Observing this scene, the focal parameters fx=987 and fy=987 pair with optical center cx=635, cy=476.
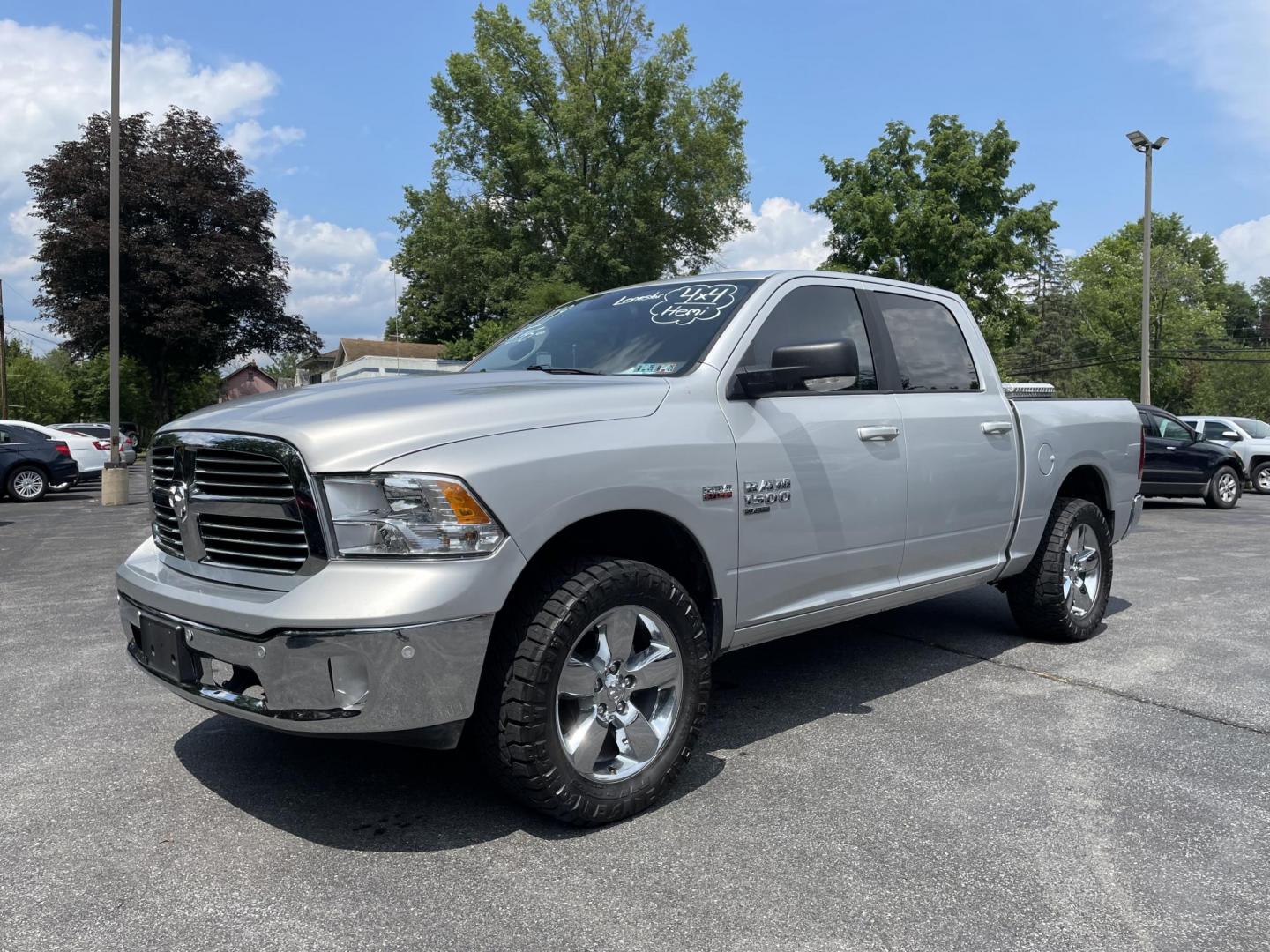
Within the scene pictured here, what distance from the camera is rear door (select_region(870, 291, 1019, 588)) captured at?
4.41 m

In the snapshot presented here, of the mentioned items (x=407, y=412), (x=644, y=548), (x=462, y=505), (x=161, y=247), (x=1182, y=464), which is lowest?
(x=1182, y=464)

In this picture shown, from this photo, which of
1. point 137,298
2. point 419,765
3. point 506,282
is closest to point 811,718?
point 419,765

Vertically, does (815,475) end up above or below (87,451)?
above

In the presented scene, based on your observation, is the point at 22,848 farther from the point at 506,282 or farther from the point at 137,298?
the point at 137,298

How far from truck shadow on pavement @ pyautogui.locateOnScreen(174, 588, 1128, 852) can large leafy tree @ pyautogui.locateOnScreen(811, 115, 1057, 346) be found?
29.0 m

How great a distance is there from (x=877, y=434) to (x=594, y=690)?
5.78ft

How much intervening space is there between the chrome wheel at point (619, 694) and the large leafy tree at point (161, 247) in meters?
37.6

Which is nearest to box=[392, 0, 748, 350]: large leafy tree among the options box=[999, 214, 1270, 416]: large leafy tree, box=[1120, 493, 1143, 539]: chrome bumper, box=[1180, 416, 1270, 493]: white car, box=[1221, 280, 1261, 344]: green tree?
box=[999, 214, 1270, 416]: large leafy tree

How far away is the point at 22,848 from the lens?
3.00m

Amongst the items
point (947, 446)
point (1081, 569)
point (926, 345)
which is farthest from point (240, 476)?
point (1081, 569)

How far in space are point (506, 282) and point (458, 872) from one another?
33.9m

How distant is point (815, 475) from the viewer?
3.84m

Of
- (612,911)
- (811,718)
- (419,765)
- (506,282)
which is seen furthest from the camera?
(506,282)

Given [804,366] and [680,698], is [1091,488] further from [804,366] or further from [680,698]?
[680,698]
